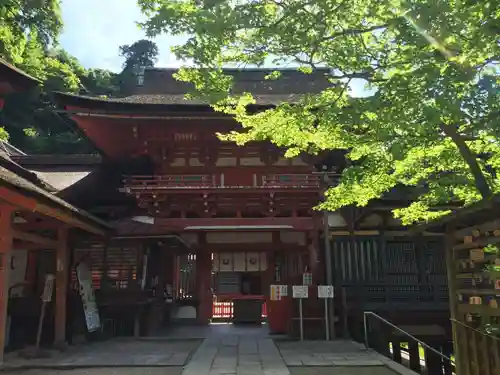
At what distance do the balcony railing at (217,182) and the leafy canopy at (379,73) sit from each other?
440 centimetres

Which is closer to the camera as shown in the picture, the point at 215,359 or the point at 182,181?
the point at 215,359

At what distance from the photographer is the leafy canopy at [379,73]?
3.91m

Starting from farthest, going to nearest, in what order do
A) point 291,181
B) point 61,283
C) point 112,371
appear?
point 291,181 < point 61,283 < point 112,371

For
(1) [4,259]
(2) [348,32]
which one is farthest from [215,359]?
(2) [348,32]

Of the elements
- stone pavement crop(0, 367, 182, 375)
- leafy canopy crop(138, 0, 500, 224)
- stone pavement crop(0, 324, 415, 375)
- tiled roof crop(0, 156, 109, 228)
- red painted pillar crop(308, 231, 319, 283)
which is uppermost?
leafy canopy crop(138, 0, 500, 224)

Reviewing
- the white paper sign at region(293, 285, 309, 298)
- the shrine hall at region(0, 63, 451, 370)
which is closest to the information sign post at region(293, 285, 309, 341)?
the white paper sign at region(293, 285, 309, 298)

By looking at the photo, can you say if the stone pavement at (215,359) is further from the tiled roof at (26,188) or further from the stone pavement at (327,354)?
the tiled roof at (26,188)

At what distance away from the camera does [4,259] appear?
22.5 ft

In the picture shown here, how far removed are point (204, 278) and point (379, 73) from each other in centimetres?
966

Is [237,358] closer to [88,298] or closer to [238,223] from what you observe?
[238,223]

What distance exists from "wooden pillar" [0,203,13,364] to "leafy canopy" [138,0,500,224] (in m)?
3.63

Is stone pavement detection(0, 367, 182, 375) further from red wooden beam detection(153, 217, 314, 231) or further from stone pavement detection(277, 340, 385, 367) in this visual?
red wooden beam detection(153, 217, 314, 231)

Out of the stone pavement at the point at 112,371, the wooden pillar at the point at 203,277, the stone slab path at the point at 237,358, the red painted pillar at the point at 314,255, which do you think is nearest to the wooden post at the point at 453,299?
the stone slab path at the point at 237,358

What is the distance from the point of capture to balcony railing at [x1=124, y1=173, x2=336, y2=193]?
35.9ft
